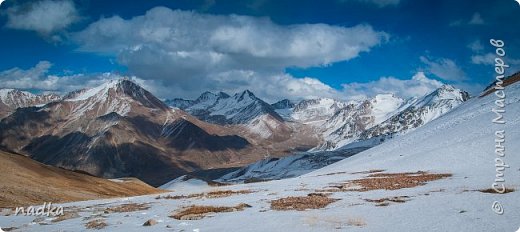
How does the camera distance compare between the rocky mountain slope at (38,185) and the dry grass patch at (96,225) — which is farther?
the rocky mountain slope at (38,185)

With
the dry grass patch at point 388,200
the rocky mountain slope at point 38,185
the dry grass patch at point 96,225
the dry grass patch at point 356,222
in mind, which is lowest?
the dry grass patch at point 96,225

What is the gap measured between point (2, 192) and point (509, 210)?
50866mm

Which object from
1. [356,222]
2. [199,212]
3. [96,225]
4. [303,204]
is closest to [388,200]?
[303,204]

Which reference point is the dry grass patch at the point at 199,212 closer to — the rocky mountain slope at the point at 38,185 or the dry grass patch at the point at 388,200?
the dry grass patch at the point at 388,200

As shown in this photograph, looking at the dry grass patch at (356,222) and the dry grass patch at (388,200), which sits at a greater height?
the dry grass patch at (388,200)

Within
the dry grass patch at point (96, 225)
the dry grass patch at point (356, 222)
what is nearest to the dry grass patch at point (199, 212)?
the dry grass patch at point (96, 225)

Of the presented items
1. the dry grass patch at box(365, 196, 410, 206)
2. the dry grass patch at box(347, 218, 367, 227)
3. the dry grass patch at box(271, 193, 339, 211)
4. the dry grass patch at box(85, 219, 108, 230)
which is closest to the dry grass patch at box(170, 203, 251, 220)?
the dry grass patch at box(271, 193, 339, 211)

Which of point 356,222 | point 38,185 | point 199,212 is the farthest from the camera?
point 38,185

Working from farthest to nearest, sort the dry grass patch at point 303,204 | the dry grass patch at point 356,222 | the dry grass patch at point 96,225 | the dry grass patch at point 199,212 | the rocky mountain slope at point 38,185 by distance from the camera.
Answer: the rocky mountain slope at point 38,185, the dry grass patch at point 303,204, the dry grass patch at point 199,212, the dry grass patch at point 96,225, the dry grass patch at point 356,222

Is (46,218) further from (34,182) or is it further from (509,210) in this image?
(34,182)

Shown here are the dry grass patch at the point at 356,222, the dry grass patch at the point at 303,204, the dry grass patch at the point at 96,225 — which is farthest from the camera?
the dry grass patch at the point at 303,204

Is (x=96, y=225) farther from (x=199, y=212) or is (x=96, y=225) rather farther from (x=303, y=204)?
(x=303, y=204)

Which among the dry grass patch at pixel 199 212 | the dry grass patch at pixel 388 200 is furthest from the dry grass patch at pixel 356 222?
the dry grass patch at pixel 199 212

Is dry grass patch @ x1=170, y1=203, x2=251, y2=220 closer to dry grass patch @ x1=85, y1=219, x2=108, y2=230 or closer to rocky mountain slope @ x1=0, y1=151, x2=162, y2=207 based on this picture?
dry grass patch @ x1=85, y1=219, x2=108, y2=230
